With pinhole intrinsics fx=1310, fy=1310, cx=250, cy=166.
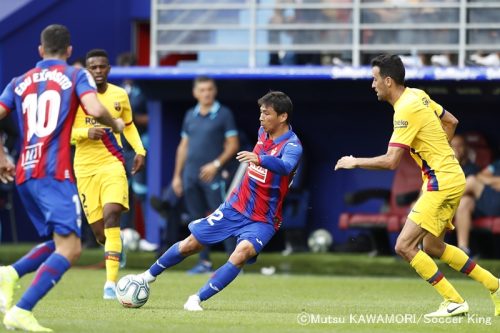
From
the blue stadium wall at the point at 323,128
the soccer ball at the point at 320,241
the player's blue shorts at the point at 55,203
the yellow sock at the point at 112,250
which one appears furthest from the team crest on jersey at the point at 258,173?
the soccer ball at the point at 320,241

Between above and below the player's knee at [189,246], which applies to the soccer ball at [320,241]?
below

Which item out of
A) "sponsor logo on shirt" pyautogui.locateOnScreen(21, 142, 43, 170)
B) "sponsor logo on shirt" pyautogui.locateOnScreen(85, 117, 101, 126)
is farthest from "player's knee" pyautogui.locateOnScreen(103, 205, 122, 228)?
"sponsor logo on shirt" pyautogui.locateOnScreen(21, 142, 43, 170)

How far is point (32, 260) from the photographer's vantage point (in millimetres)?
10133

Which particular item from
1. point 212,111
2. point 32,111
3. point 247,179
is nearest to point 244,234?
point 247,179

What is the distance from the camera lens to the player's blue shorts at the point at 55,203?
30.1 ft

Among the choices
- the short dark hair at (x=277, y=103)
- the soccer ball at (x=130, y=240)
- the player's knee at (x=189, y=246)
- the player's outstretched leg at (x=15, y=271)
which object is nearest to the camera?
the player's outstretched leg at (x=15, y=271)

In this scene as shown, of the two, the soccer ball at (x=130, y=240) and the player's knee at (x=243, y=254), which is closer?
the player's knee at (x=243, y=254)

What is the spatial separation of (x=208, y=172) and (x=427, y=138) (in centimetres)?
586

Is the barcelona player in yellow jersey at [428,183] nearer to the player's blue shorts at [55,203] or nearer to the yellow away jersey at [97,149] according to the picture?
the player's blue shorts at [55,203]

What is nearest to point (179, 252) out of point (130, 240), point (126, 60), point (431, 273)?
point (431, 273)

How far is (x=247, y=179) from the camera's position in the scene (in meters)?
11.5

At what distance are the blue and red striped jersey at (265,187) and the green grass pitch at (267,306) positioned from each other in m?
0.85

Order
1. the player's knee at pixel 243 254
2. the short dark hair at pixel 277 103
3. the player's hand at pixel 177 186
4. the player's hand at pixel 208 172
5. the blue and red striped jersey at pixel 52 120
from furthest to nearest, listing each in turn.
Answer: the player's hand at pixel 177 186
the player's hand at pixel 208 172
the short dark hair at pixel 277 103
the player's knee at pixel 243 254
the blue and red striped jersey at pixel 52 120

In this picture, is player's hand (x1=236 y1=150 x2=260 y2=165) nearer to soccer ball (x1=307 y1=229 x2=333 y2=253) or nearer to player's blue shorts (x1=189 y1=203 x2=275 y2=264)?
player's blue shorts (x1=189 y1=203 x2=275 y2=264)
